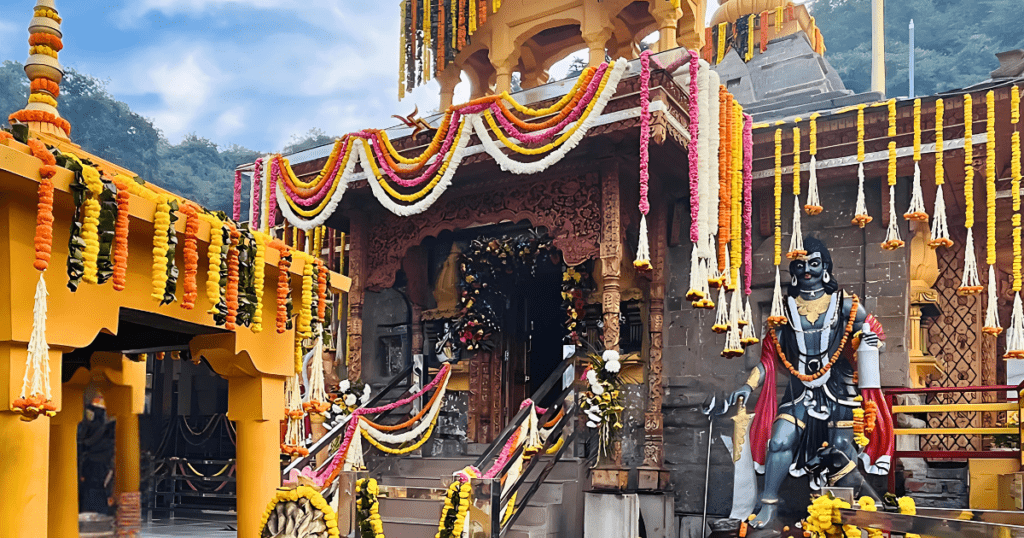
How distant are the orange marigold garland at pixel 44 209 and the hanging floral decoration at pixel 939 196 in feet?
30.5

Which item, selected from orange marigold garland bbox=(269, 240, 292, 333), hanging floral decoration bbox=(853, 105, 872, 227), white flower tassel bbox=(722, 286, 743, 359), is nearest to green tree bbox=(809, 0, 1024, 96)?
hanging floral decoration bbox=(853, 105, 872, 227)

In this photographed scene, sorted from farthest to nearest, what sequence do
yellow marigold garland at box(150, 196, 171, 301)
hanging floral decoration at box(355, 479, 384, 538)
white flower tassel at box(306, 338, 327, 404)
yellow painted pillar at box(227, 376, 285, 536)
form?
hanging floral decoration at box(355, 479, 384, 538) → white flower tassel at box(306, 338, 327, 404) → yellow painted pillar at box(227, 376, 285, 536) → yellow marigold garland at box(150, 196, 171, 301)

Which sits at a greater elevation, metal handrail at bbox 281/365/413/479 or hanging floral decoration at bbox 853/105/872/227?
hanging floral decoration at bbox 853/105/872/227

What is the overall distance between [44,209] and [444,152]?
8102mm

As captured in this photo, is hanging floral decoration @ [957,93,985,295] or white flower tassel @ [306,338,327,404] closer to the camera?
white flower tassel @ [306,338,327,404]

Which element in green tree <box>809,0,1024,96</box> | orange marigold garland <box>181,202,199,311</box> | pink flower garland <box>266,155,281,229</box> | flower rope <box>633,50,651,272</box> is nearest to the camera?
orange marigold garland <box>181,202,199,311</box>

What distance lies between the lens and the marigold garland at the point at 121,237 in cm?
361

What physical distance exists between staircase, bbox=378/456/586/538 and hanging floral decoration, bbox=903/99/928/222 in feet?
15.7

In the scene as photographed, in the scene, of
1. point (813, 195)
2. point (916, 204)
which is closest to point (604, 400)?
point (813, 195)

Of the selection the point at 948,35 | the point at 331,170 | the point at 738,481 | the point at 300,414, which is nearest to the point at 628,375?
the point at 738,481

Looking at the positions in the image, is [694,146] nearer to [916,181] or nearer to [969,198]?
[916,181]

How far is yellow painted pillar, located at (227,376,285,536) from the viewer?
15.4 feet

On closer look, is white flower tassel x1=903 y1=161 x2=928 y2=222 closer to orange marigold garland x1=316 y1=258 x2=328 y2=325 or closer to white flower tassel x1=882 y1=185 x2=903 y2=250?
white flower tassel x1=882 y1=185 x2=903 y2=250

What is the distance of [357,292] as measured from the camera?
1341 centimetres
